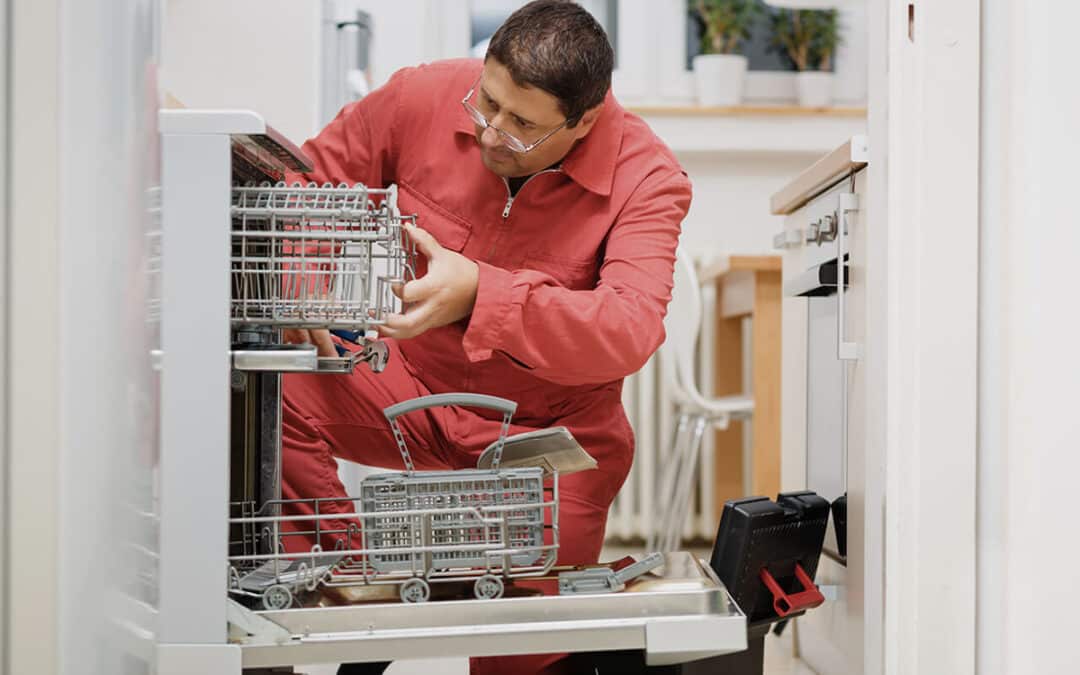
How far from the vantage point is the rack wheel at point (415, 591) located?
0.99 m

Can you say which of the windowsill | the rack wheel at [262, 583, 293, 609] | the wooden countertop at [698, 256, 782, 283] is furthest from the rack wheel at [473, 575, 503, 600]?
the windowsill

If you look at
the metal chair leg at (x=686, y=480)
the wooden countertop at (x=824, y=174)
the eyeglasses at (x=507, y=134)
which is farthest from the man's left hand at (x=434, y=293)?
the metal chair leg at (x=686, y=480)

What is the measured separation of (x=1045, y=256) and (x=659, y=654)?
1.73 ft

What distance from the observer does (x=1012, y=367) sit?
1.06 metres

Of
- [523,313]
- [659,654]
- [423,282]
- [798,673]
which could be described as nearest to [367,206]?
[423,282]

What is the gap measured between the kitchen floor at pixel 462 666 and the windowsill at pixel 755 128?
5.25 feet

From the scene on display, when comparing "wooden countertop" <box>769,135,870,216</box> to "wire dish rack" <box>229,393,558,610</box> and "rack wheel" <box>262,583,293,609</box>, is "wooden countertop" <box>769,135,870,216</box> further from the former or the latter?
"rack wheel" <box>262,583,293,609</box>

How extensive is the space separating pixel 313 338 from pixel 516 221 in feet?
1.14

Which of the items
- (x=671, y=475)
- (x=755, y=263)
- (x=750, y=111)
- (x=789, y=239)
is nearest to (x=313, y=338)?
(x=789, y=239)

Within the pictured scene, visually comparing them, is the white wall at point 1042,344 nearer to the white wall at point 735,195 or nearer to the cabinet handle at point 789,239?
the cabinet handle at point 789,239

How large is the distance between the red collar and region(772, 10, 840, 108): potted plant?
6.62 feet

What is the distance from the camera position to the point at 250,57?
5.98ft

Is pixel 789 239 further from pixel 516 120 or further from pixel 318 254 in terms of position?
pixel 318 254

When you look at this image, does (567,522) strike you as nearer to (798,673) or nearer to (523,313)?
(523,313)
